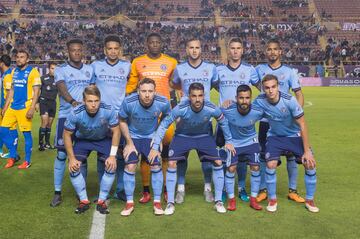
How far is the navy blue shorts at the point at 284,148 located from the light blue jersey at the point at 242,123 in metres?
0.30

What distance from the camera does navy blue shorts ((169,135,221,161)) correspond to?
6.39 meters

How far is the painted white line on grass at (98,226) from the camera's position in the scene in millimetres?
5219

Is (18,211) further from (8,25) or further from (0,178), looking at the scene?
(8,25)

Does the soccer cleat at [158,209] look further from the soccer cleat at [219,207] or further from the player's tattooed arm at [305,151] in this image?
the player's tattooed arm at [305,151]

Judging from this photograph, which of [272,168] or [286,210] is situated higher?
[272,168]

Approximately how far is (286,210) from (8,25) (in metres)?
42.9

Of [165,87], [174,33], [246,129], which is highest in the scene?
[174,33]

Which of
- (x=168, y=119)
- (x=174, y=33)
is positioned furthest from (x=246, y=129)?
(x=174, y=33)

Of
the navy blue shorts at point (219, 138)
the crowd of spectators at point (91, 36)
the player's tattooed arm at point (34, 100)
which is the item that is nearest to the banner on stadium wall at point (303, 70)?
the crowd of spectators at point (91, 36)

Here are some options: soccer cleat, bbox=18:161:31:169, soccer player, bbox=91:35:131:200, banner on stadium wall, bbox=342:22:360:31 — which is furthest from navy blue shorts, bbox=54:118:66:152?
banner on stadium wall, bbox=342:22:360:31

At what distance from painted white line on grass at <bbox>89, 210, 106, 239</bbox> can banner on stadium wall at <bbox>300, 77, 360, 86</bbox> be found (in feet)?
112

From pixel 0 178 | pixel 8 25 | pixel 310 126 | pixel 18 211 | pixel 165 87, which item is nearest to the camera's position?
pixel 18 211

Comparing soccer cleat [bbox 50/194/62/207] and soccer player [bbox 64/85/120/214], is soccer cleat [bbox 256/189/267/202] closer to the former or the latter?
soccer player [bbox 64/85/120/214]

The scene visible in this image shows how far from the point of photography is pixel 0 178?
785 cm
